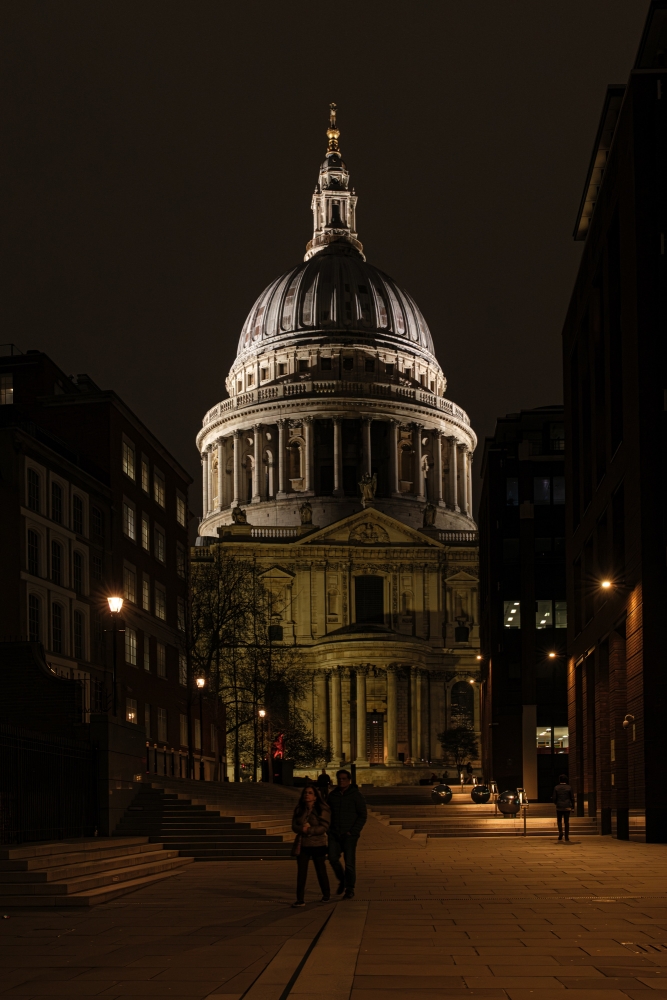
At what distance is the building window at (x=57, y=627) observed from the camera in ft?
180

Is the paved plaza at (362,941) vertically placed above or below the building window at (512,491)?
below

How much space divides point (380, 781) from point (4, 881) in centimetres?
9929

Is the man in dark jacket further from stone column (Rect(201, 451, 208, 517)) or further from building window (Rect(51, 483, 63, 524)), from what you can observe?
stone column (Rect(201, 451, 208, 517))

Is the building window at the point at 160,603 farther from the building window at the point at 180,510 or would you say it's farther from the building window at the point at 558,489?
the building window at the point at 558,489

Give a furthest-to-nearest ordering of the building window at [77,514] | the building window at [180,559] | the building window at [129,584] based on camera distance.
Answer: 1. the building window at [180,559]
2. the building window at [129,584]
3. the building window at [77,514]

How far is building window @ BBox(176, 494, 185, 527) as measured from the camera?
76.1 m

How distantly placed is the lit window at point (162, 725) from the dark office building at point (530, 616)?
18.9m

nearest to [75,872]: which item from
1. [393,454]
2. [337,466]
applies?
[337,466]

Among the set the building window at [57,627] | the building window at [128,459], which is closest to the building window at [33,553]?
the building window at [57,627]

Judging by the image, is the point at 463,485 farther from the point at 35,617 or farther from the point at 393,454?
the point at 35,617

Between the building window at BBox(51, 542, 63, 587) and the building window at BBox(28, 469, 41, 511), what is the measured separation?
2.34 m

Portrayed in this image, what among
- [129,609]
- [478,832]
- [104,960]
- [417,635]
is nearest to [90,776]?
[478,832]

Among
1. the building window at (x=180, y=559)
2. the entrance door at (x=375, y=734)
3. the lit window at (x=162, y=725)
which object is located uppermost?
the building window at (x=180, y=559)

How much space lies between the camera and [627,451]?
4056 cm
